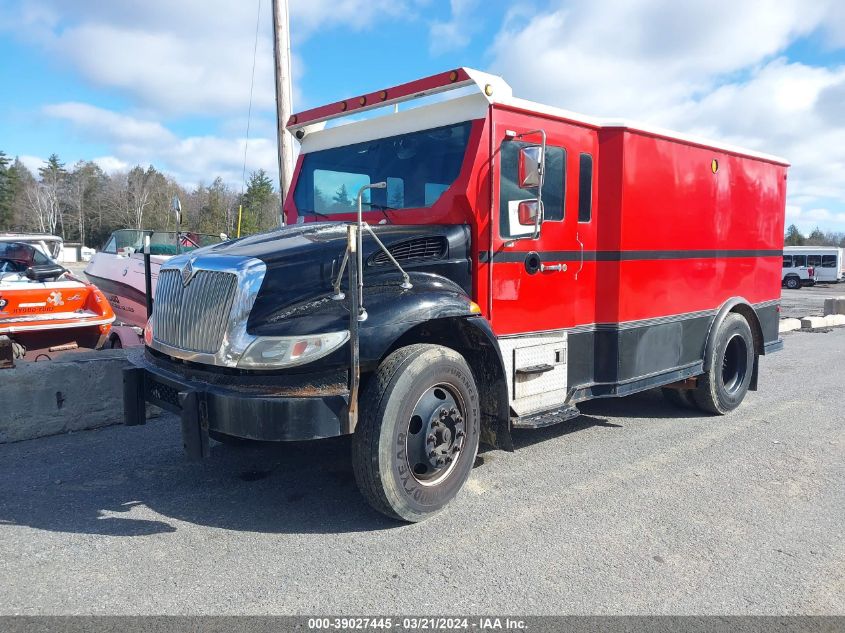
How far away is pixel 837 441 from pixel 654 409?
1.74 meters

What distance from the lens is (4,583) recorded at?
10.1 ft

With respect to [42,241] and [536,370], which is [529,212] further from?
[42,241]

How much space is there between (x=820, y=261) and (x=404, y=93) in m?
45.8

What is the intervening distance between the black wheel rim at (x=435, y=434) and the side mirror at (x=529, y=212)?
4.50 ft

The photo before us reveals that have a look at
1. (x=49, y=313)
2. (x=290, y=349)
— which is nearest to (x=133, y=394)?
(x=290, y=349)

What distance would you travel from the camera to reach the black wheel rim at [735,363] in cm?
705

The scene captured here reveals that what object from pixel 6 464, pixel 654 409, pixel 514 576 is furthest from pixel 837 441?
pixel 6 464

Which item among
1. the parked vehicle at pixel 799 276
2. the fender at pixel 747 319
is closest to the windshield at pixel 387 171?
the fender at pixel 747 319

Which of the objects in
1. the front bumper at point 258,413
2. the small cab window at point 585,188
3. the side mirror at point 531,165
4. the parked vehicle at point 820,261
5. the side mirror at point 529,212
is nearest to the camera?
the front bumper at point 258,413

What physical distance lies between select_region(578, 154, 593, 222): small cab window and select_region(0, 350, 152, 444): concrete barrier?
383 centimetres

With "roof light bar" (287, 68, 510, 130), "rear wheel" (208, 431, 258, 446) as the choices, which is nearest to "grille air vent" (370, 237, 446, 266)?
"roof light bar" (287, 68, 510, 130)

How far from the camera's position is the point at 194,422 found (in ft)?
11.5

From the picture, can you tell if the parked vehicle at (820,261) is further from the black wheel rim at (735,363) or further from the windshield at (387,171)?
the windshield at (387,171)

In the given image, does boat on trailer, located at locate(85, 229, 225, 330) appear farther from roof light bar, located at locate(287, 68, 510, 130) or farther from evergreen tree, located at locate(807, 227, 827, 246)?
evergreen tree, located at locate(807, 227, 827, 246)
